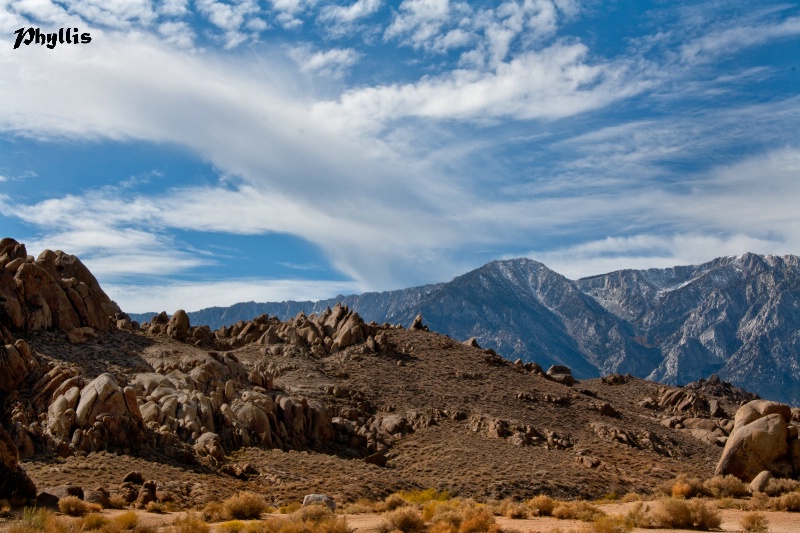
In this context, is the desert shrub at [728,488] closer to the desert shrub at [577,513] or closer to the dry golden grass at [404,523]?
the desert shrub at [577,513]

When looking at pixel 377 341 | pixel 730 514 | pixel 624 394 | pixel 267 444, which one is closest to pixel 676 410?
pixel 624 394

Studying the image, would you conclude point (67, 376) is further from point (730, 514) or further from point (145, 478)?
point (730, 514)

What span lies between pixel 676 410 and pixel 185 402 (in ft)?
225

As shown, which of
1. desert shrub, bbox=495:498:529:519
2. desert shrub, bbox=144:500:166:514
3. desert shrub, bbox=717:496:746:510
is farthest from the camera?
desert shrub, bbox=144:500:166:514

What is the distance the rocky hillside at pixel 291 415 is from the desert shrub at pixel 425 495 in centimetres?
139

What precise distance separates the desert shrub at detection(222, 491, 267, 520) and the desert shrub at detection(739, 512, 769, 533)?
800 inches

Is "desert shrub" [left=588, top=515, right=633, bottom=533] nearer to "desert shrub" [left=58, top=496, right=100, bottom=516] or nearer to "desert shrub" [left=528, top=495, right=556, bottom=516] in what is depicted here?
"desert shrub" [left=528, top=495, right=556, bottom=516]

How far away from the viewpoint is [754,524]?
86.4ft

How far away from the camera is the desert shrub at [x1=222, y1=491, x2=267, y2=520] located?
33.5 meters

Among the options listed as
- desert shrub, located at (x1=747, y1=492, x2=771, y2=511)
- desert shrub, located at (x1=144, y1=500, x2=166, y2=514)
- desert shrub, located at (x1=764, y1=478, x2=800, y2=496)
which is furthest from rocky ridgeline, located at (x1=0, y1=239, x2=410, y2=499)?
desert shrub, located at (x1=747, y1=492, x2=771, y2=511)

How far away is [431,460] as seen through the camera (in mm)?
59125

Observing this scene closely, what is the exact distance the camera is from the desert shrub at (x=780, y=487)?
35562 millimetres

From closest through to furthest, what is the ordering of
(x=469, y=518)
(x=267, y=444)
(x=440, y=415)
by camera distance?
(x=469, y=518), (x=267, y=444), (x=440, y=415)

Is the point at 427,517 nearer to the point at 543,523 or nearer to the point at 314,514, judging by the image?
the point at 314,514
